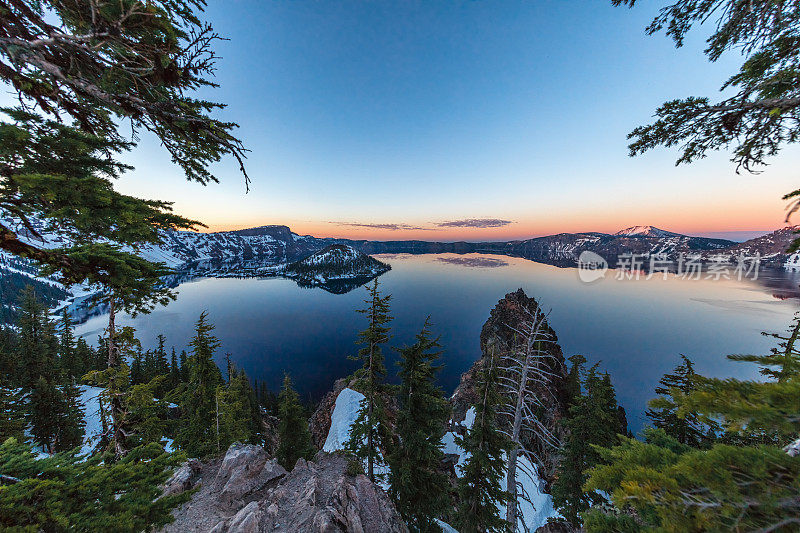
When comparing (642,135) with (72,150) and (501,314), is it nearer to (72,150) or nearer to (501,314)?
(72,150)

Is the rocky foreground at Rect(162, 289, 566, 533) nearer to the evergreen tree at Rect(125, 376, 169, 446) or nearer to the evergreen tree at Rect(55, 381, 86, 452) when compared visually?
the evergreen tree at Rect(125, 376, 169, 446)

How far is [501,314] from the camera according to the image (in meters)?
37.6

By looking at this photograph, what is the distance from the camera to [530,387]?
24859mm

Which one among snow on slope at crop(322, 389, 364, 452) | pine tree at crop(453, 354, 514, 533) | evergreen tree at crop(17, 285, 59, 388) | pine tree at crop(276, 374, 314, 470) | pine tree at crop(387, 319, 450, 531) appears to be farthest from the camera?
snow on slope at crop(322, 389, 364, 452)

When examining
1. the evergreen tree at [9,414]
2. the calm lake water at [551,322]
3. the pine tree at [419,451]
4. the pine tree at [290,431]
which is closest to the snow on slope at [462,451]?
the pine tree at [290,431]

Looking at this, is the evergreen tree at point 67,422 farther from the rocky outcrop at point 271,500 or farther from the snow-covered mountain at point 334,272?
the snow-covered mountain at point 334,272

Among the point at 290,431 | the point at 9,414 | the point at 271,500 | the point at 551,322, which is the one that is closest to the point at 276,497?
the point at 271,500

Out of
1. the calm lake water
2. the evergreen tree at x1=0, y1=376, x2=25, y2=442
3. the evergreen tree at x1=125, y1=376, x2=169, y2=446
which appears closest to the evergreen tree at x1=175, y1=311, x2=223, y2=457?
the evergreen tree at x1=125, y1=376, x2=169, y2=446

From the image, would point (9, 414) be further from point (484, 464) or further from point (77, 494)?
point (484, 464)

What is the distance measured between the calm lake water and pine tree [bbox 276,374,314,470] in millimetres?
28947

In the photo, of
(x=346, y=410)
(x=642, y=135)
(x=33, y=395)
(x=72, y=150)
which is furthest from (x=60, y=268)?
(x=346, y=410)

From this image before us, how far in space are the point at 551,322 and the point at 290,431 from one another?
64108 millimetres

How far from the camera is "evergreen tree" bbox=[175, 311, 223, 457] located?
48.0ft

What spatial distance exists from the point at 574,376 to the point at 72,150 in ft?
120
